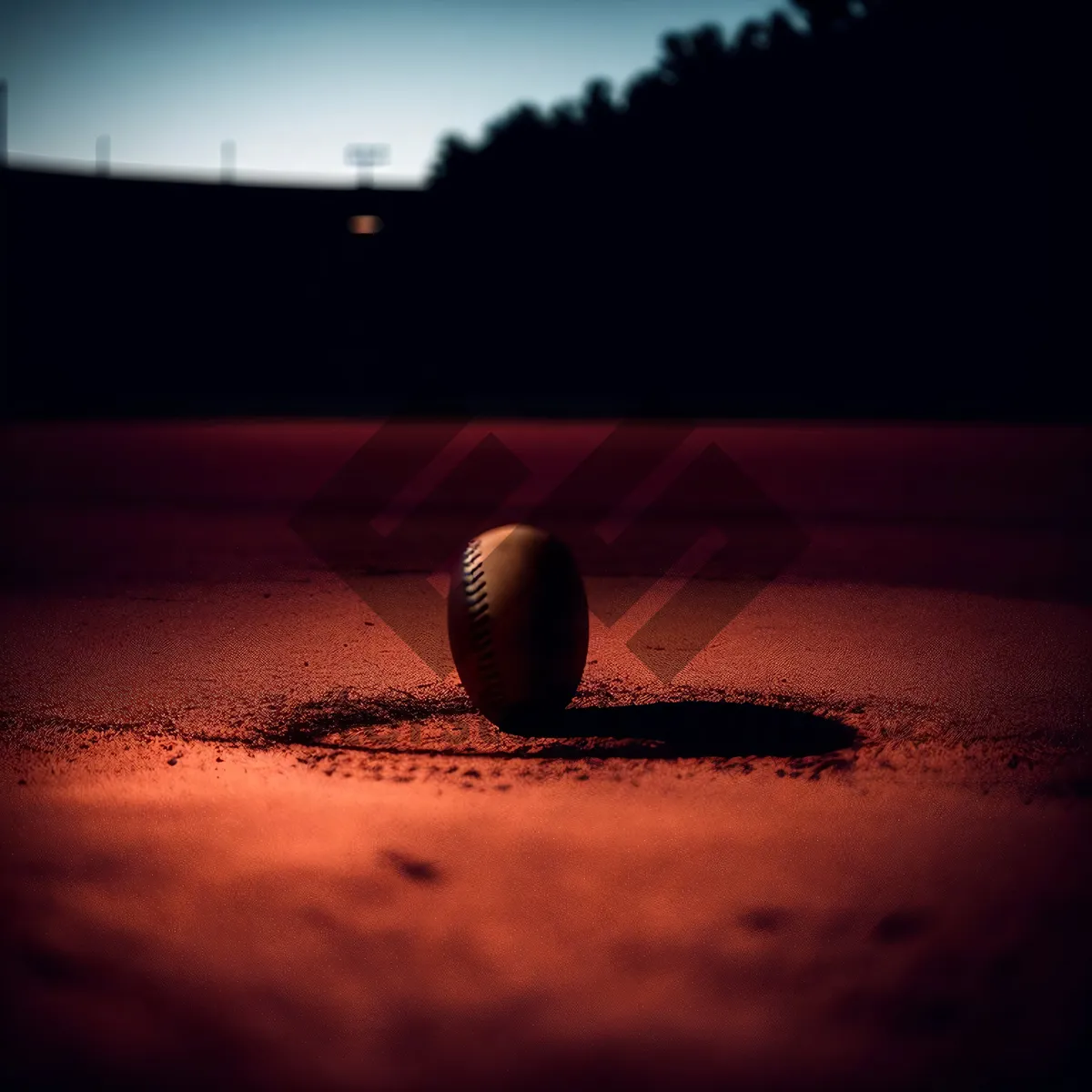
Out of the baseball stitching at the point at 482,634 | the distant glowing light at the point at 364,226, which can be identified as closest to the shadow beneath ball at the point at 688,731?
the baseball stitching at the point at 482,634

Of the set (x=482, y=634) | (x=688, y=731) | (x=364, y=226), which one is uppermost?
(x=364, y=226)

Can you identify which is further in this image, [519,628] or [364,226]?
[364,226]

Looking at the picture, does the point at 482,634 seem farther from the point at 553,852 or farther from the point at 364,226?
the point at 364,226

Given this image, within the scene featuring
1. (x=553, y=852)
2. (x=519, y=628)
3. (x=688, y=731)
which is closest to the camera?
(x=553, y=852)

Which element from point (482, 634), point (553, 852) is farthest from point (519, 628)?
point (553, 852)

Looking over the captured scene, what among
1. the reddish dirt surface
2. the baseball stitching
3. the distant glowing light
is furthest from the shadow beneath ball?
the distant glowing light

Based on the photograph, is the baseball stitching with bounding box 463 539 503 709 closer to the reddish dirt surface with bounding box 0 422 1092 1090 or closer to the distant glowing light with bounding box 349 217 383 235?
the reddish dirt surface with bounding box 0 422 1092 1090

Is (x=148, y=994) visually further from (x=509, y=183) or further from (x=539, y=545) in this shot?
(x=509, y=183)
